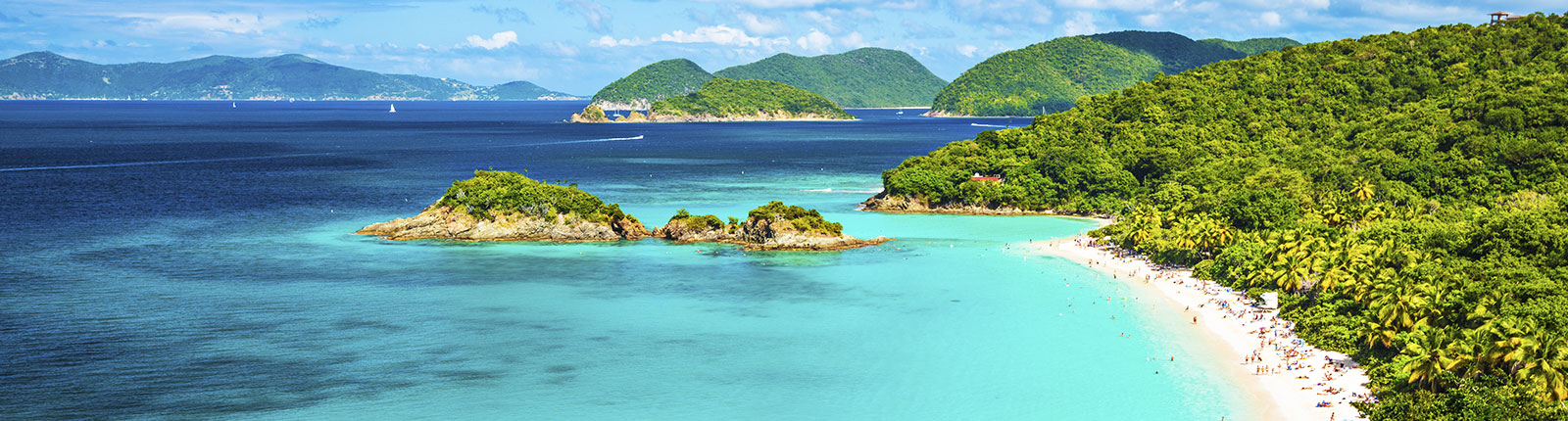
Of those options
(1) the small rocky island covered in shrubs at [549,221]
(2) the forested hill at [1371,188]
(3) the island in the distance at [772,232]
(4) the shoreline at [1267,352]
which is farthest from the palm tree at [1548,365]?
Answer: (1) the small rocky island covered in shrubs at [549,221]

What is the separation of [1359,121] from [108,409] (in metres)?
115

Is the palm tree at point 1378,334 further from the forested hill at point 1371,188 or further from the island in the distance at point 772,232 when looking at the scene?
the island in the distance at point 772,232

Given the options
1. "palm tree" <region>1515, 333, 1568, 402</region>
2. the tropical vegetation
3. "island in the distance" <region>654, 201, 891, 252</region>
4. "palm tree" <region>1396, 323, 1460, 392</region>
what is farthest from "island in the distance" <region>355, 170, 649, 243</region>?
"palm tree" <region>1515, 333, 1568, 402</region>

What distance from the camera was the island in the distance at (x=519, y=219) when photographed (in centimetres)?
9212

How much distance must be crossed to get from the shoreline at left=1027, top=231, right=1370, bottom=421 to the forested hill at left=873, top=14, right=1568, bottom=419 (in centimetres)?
115

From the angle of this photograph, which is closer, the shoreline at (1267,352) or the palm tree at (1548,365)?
the palm tree at (1548,365)

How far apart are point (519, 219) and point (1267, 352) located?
6161cm

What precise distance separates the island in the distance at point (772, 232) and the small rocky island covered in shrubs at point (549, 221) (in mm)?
80

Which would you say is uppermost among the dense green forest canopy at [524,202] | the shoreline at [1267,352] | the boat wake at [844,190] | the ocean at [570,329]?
the dense green forest canopy at [524,202]

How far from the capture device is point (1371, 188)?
289 ft

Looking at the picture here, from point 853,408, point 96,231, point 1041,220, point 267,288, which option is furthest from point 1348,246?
point 96,231

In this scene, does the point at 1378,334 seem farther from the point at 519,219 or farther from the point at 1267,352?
the point at 519,219

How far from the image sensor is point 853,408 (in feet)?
148

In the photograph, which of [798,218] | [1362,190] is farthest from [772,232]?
[1362,190]
